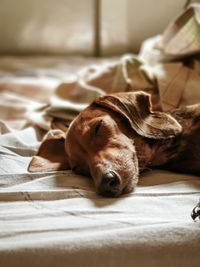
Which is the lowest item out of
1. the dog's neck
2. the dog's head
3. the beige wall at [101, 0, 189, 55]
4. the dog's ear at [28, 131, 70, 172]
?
the dog's ear at [28, 131, 70, 172]

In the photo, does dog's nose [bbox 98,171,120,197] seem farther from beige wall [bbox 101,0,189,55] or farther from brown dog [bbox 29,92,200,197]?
beige wall [bbox 101,0,189,55]

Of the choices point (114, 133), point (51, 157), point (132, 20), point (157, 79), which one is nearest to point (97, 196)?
point (114, 133)

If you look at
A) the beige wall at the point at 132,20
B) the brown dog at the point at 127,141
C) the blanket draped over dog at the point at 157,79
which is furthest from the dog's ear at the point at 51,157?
the beige wall at the point at 132,20

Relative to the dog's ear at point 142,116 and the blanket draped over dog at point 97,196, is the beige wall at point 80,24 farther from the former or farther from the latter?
the dog's ear at point 142,116

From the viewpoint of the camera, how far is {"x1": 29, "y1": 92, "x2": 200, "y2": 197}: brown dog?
1.45m

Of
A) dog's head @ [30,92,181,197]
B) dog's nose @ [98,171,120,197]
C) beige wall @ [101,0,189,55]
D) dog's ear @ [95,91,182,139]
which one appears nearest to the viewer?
dog's nose @ [98,171,120,197]

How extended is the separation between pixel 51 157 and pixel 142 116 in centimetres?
41

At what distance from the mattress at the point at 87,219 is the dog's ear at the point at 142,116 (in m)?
0.16

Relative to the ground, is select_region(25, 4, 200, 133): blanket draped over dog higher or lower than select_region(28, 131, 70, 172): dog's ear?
higher

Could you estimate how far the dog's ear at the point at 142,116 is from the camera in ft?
4.97

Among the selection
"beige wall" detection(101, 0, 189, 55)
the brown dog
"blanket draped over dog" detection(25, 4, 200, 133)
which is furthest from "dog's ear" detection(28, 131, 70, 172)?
"beige wall" detection(101, 0, 189, 55)

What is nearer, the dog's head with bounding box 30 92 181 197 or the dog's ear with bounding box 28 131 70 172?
the dog's head with bounding box 30 92 181 197

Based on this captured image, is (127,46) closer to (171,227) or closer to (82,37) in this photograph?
(82,37)

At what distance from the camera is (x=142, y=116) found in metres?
1.57
